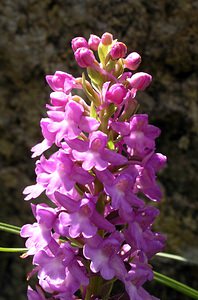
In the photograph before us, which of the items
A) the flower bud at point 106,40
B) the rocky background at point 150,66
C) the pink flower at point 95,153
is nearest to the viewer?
the pink flower at point 95,153

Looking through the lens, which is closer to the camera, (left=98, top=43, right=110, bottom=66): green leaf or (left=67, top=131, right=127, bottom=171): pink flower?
(left=67, top=131, right=127, bottom=171): pink flower

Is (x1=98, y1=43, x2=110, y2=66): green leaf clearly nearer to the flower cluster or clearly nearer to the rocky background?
the flower cluster

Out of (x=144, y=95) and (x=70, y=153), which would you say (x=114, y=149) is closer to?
(x=70, y=153)

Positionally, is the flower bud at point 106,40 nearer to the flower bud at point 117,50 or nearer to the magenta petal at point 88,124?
the flower bud at point 117,50

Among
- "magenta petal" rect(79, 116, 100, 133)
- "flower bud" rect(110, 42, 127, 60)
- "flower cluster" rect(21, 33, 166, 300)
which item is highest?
"flower bud" rect(110, 42, 127, 60)

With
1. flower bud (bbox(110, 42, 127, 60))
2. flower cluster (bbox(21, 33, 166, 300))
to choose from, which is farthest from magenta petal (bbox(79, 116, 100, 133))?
flower bud (bbox(110, 42, 127, 60))

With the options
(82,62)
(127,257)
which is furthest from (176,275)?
(82,62)

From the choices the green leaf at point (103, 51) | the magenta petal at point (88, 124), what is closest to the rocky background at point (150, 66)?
the green leaf at point (103, 51)

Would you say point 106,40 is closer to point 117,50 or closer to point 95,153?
point 117,50
